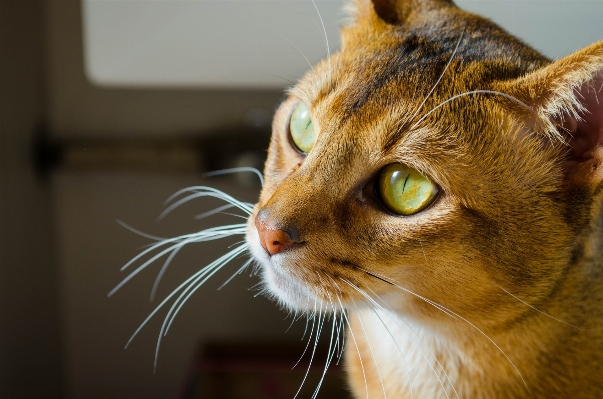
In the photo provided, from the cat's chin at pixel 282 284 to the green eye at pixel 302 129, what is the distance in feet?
0.66

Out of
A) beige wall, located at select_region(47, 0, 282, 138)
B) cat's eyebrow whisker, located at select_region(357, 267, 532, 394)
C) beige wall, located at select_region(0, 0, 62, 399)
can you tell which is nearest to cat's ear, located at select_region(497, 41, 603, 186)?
cat's eyebrow whisker, located at select_region(357, 267, 532, 394)

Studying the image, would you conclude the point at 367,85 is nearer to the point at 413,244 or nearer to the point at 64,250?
the point at 413,244

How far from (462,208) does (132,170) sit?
3.10 feet

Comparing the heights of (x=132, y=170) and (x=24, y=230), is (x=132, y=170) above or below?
above

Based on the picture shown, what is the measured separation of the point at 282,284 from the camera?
0.94m

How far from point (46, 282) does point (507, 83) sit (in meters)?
1.28

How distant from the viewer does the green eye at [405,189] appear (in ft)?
2.90

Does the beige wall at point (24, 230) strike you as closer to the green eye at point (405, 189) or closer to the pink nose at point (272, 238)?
the pink nose at point (272, 238)

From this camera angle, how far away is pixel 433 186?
880 millimetres

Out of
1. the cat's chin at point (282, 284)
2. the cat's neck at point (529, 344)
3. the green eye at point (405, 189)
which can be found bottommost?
the cat's neck at point (529, 344)

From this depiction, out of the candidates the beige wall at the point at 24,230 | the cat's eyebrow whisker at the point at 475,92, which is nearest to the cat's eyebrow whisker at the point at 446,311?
the cat's eyebrow whisker at the point at 475,92

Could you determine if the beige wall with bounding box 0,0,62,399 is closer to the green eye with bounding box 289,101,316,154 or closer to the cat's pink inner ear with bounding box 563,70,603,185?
the green eye with bounding box 289,101,316,154

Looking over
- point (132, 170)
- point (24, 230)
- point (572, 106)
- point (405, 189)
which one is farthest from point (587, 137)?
point (24, 230)

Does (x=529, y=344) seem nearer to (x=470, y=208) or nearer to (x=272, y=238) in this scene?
(x=470, y=208)
